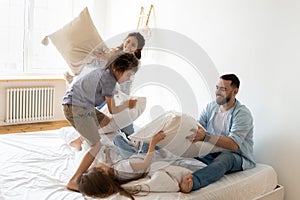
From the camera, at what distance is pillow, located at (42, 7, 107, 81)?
8.12 ft

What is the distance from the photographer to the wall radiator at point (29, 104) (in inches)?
163

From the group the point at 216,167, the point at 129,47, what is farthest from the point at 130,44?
the point at 216,167

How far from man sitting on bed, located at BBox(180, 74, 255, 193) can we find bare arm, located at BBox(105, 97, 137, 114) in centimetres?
55

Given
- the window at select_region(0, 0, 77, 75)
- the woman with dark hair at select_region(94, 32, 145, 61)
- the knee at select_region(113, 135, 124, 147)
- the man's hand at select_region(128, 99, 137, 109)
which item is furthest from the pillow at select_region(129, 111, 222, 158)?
the window at select_region(0, 0, 77, 75)

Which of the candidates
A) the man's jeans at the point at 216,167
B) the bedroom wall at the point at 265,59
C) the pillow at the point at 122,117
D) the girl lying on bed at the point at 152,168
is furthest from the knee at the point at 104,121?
the bedroom wall at the point at 265,59

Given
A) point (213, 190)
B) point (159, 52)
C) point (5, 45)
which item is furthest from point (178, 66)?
point (5, 45)

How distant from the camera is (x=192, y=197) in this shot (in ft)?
5.84

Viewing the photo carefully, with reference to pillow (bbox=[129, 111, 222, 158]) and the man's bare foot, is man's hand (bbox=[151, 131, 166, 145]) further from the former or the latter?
the man's bare foot

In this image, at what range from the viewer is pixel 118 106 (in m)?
2.36

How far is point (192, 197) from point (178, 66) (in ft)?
5.65

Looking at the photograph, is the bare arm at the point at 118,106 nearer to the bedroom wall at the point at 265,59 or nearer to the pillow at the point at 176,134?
the pillow at the point at 176,134

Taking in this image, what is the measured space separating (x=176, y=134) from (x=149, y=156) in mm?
248

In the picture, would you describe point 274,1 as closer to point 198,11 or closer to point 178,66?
point 198,11

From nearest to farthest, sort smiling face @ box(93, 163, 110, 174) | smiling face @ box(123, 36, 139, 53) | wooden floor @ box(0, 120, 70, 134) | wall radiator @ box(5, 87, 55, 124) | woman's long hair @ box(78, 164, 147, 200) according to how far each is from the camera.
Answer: woman's long hair @ box(78, 164, 147, 200), smiling face @ box(93, 163, 110, 174), smiling face @ box(123, 36, 139, 53), wooden floor @ box(0, 120, 70, 134), wall radiator @ box(5, 87, 55, 124)
